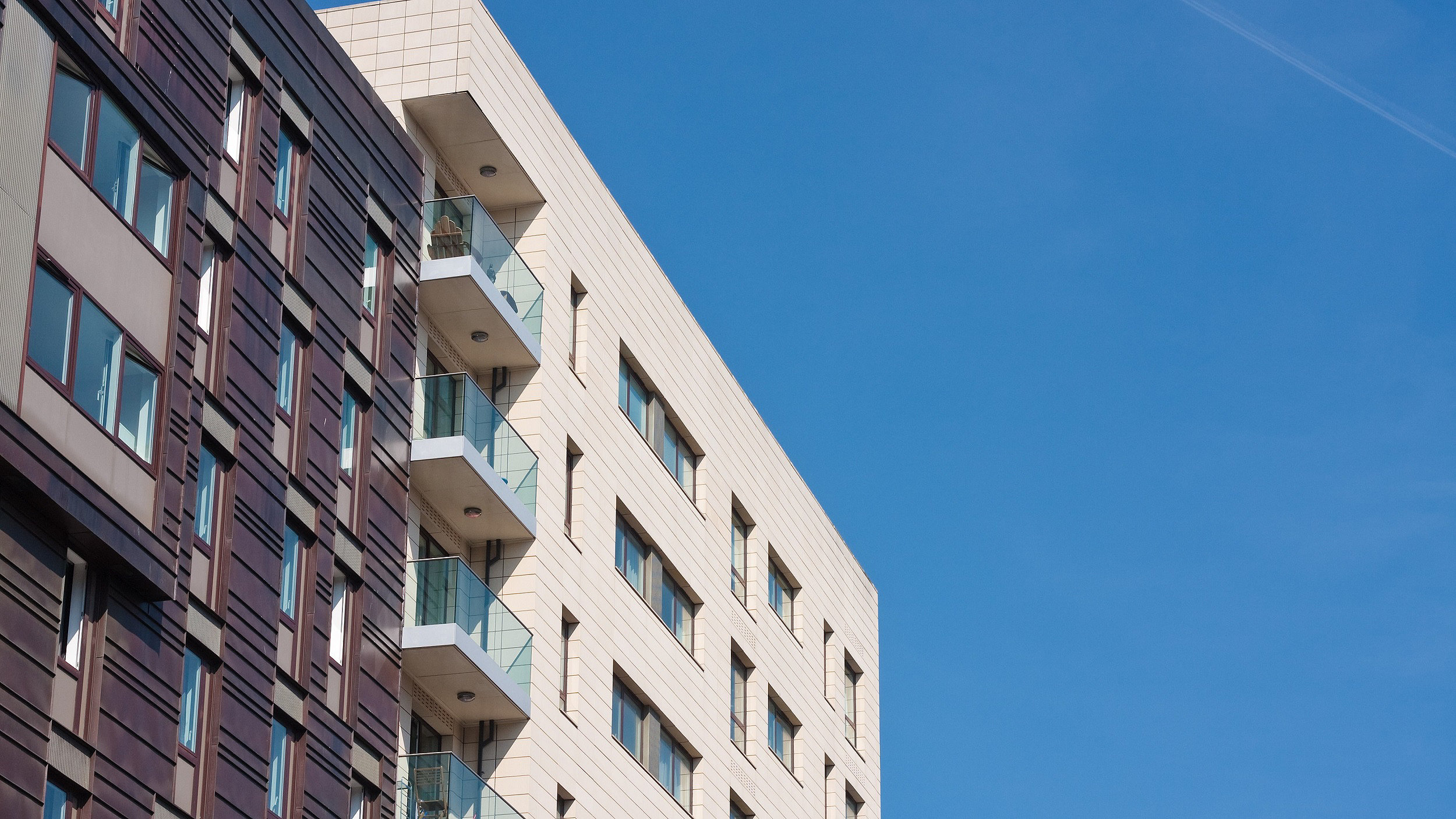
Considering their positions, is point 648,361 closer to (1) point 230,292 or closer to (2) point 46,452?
(1) point 230,292

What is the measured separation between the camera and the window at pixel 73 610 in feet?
91.9

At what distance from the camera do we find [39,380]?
27.9 m

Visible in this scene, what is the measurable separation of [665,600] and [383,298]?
14262 millimetres

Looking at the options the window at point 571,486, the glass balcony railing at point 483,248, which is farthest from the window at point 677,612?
the glass balcony railing at point 483,248

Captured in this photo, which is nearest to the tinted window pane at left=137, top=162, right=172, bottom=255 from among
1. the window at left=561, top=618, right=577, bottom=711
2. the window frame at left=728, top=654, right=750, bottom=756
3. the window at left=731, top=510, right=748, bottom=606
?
the window at left=561, top=618, right=577, bottom=711

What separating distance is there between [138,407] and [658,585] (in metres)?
22.3

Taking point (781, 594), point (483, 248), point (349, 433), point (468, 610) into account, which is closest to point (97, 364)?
point (349, 433)

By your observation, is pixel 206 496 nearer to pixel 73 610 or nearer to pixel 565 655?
pixel 73 610

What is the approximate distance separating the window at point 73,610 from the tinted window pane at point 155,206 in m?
4.79

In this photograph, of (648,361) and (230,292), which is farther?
(648,361)

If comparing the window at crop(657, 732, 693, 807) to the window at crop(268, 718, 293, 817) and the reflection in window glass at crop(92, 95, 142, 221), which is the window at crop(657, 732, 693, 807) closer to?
the window at crop(268, 718, 293, 817)

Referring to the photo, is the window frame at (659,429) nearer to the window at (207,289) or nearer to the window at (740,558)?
the window at (740,558)

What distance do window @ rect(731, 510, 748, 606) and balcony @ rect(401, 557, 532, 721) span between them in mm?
14692

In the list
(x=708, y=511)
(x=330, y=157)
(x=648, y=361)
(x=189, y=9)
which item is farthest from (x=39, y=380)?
(x=708, y=511)
